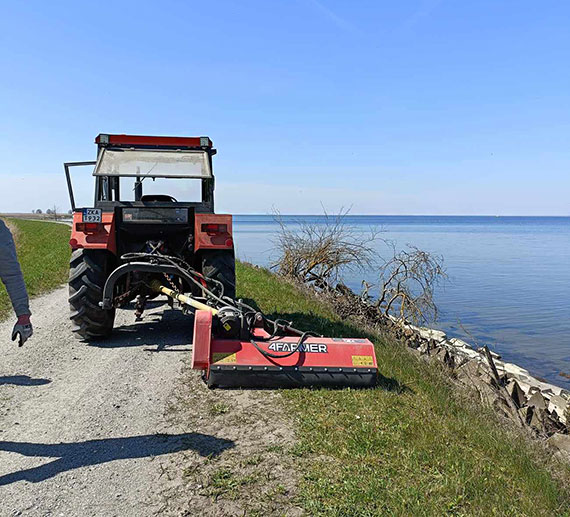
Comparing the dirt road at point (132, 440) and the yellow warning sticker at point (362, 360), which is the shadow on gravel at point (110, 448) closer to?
the dirt road at point (132, 440)

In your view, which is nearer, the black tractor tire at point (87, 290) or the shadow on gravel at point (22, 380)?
the shadow on gravel at point (22, 380)

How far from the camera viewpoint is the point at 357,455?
3799 millimetres

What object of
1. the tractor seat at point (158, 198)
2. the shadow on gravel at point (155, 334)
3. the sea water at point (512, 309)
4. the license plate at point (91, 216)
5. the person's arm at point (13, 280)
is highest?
the tractor seat at point (158, 198)

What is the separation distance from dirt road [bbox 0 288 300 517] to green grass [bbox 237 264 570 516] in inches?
9.5

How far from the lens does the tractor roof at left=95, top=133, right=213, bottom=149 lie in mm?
7543

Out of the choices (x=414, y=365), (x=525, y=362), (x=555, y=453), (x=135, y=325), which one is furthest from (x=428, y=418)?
(x=525, y=362)

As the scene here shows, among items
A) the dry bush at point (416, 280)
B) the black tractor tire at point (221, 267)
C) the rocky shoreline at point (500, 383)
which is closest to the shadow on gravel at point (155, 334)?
the black tractor tire at point (221, 267)

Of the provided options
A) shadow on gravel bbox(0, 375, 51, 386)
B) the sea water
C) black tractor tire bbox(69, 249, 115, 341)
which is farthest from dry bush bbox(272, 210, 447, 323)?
shadow on gravel bbox(0, 375, 51, 386)

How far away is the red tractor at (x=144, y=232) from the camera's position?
6703 mm

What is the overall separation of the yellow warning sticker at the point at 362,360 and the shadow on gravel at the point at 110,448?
5.43ft

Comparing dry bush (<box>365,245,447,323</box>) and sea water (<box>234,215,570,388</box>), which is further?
dry bush (<box>365,245,447,323</box>)

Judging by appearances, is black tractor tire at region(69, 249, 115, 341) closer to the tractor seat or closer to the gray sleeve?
the tractor seat

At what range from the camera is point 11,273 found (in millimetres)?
3900

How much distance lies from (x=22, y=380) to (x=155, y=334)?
2.33 m
